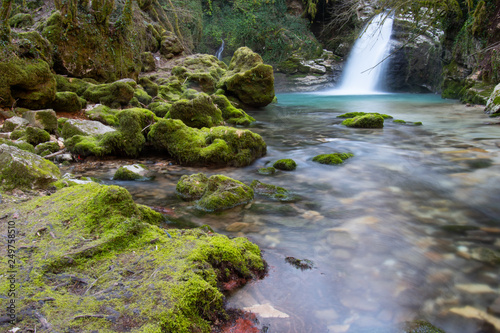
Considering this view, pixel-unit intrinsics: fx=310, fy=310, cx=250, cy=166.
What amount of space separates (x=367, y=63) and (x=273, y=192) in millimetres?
25058

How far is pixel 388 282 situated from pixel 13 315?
2842mm

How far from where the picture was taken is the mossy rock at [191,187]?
15.6ft

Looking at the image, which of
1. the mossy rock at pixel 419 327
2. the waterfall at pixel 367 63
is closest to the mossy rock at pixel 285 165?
the mossy rock at pixel 419 327

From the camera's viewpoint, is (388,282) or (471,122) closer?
(388,282)

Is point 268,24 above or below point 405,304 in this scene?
above

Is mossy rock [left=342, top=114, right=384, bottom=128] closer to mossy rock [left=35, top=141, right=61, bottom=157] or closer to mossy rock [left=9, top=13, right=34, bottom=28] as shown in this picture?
mossy rock [left=35, top=141, right=61, bottom=157]

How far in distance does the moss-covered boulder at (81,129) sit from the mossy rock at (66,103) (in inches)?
76.8

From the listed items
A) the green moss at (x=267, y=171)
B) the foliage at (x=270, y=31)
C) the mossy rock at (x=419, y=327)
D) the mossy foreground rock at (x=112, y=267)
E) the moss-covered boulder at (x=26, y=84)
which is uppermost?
the foliage at (x=270, y=31)

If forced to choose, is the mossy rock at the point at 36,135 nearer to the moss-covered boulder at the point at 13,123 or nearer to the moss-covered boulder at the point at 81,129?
the moss-covered boulder at the point at 81,129

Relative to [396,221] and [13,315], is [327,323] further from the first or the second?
[396,221]

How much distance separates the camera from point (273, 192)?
5.06 meters

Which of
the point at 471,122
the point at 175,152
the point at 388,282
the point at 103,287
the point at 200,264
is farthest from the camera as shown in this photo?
the point at 471,122

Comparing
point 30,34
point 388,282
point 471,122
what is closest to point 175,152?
point 388,282

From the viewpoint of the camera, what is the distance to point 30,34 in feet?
28.4
